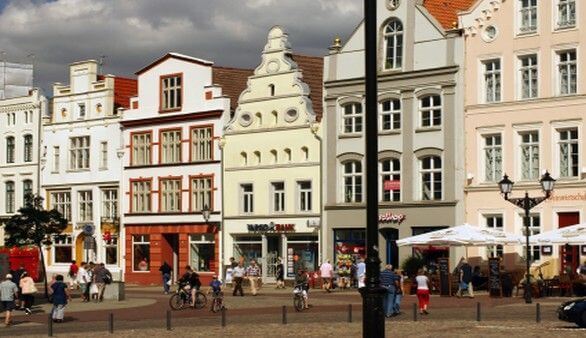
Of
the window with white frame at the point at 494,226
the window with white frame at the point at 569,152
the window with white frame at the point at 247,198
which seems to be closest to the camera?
the window with white frame at the point at 569,152

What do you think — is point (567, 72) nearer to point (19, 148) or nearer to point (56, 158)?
point (56, 158)

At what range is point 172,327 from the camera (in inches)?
1368

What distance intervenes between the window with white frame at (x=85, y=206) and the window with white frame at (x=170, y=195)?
6314 mm

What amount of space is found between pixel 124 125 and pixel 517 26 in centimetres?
2693

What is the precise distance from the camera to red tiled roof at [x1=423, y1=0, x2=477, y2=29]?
60812 millimetres

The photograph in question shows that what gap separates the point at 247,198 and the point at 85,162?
1358 cm

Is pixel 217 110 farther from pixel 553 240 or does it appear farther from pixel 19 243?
pixel 553 240

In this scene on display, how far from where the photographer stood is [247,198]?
2682 inches

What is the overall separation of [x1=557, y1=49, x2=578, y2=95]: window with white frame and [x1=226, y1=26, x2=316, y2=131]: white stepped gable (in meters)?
14.1

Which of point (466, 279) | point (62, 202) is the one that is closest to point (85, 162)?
point (62, 202)

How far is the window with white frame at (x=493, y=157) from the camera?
187ft

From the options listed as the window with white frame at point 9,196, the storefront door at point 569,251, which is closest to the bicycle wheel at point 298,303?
the storefront door at point 569,251

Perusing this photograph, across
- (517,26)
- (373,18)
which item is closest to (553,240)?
(517,26)

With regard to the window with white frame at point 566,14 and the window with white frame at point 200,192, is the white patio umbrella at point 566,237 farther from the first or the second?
the window with white frame at point 200,192
